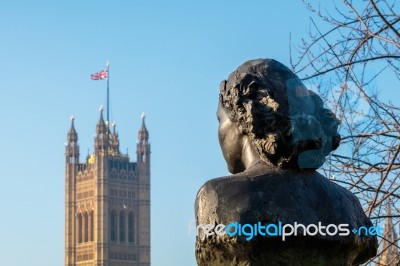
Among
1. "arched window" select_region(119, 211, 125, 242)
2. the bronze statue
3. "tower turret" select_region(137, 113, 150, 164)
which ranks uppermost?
"tower turret" select_region(137, 113, 150, 164)

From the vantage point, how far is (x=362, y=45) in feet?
13.7

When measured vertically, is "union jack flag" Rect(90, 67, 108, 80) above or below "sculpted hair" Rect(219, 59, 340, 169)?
above

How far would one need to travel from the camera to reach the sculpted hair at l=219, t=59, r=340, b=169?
72.3 inches

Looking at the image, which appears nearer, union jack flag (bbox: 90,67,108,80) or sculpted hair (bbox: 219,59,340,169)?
sculpted hair (bbox: 219,59,340,169)

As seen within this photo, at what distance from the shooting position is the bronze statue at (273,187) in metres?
1.78

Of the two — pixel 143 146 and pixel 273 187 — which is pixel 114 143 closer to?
pixel 143 146

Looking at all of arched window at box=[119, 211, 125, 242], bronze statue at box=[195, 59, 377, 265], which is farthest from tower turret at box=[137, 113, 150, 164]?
bronze statue at box=[195, 59, 377, 265]

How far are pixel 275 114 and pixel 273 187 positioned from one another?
144 millimetres

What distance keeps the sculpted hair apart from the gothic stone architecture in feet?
198

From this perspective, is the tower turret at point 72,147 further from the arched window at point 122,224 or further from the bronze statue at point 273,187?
the bronze statue at point 273,187

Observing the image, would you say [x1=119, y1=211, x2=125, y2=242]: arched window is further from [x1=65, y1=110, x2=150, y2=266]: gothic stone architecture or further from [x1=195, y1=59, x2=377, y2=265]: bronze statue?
[x1=195, y1=59, x2=377, y2=265]: bronze statue

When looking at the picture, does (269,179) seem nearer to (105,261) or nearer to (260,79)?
(260,79)

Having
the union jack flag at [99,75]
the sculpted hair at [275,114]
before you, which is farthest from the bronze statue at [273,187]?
the union jack flag at [99,75]

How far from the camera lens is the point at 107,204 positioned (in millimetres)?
63156
